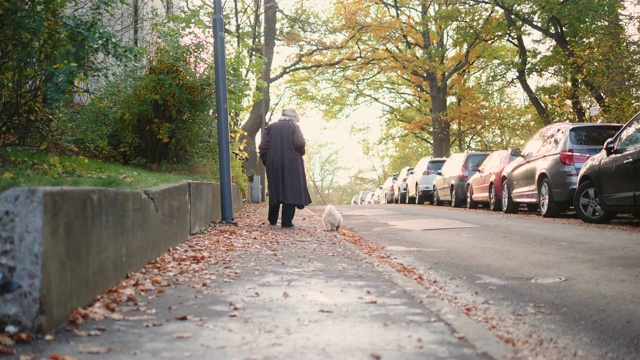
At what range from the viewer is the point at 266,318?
4617 millimetres

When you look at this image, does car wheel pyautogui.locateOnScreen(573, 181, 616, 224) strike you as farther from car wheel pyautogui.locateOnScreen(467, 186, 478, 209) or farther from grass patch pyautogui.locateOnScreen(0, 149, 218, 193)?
car wheel pyautogui.locateOnScreen(467, 186, 478, 209)

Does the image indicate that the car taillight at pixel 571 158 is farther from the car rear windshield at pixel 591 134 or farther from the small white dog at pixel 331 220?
the small white dog at pixel 331 220

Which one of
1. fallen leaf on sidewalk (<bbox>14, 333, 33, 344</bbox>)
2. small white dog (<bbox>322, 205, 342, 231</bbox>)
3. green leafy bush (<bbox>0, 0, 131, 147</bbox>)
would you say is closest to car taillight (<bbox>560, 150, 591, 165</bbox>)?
small white dog (<bbox>322, 205, 342, 231</bbox>)

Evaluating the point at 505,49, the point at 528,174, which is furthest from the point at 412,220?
the point at 505,49

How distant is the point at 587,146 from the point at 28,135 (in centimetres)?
1011

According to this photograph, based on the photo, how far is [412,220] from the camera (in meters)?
14.9

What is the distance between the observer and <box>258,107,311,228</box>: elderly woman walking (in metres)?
11.8

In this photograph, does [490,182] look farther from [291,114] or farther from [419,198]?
[419,198]

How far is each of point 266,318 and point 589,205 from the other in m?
9.62

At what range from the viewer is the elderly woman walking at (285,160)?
466 inches

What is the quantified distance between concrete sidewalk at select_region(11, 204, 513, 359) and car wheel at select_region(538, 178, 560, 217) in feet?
27.2

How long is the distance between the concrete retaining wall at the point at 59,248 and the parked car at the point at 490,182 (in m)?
14.2

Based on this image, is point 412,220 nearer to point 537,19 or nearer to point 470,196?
point 470,196

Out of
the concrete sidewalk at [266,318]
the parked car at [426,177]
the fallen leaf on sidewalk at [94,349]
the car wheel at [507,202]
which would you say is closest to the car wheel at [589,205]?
the car wheel at [507,202]
